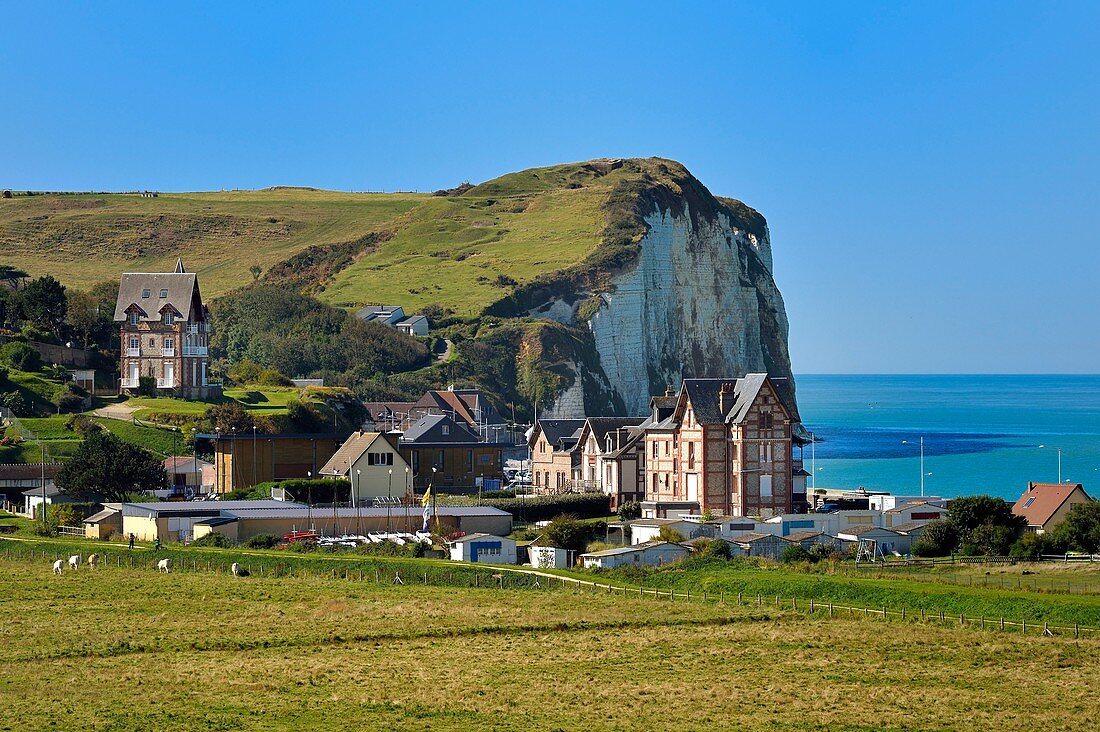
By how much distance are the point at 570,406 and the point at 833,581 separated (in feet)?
323

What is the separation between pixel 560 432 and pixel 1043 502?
3453 cm

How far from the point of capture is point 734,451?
71.5m

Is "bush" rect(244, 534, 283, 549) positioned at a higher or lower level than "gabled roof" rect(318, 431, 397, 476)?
lower

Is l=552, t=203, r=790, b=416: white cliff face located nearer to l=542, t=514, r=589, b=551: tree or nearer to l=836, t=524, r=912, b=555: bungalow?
l=542, t=514, r=589, b=551: tree

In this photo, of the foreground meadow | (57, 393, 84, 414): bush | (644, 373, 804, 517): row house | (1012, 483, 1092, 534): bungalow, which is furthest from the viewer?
(57, 393, 84, 414): bush

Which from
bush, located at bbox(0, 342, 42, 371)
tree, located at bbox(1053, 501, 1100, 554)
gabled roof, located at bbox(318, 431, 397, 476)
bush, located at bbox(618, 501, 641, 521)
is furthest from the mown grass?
bush, located at bbox(0, 342, 42, 371)

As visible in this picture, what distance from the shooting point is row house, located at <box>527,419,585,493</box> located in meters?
87.7

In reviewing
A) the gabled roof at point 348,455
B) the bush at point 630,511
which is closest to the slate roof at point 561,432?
the gabled roof at point 348,455

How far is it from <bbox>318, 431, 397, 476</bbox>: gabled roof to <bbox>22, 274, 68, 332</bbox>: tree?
42.5 meters

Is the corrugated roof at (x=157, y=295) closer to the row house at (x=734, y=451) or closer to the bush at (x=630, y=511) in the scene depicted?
the bush at (x=630, y=511)

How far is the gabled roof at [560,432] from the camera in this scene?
294 ft

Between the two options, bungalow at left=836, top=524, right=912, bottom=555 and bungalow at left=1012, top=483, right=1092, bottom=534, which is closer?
bungalow at left=836, top=524, right=912, bottom=555

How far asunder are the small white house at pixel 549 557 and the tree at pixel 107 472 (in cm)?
2501

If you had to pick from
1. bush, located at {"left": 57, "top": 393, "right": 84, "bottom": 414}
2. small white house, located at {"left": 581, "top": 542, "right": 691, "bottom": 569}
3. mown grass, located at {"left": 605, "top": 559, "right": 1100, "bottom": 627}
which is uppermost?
bush, located at {"left": 57, "top": 393, "right": 84, "bottom": 414}
